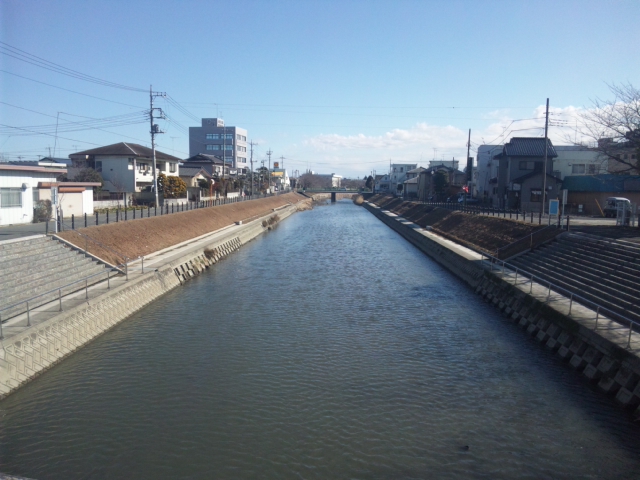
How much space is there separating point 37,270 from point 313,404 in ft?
31.2

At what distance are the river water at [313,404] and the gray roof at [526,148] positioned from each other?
29957 mm

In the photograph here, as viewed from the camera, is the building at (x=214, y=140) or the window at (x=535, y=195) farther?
the building at (x=214, y=140)

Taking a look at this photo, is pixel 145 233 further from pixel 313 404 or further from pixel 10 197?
pixel 313 404

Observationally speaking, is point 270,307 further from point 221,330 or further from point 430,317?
point 430,317

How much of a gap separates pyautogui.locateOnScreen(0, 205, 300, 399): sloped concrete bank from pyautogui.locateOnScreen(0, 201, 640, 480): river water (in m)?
0.29

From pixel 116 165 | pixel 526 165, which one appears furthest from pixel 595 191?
pixel 116 165

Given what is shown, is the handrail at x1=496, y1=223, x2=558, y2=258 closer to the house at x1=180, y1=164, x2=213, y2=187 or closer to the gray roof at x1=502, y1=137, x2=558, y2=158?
the gray roof at x1=502, y1=137, x2=558, y2=158

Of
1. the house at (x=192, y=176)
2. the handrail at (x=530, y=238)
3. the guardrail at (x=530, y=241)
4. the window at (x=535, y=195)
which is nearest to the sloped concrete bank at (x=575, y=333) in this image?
the guardrail at (x=530, y=241)

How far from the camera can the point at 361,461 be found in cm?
797

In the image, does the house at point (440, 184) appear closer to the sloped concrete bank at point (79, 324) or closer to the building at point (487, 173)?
the building at point (487, 173)

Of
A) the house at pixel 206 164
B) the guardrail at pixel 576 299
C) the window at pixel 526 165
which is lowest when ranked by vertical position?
the guardrail at pixel 576 299

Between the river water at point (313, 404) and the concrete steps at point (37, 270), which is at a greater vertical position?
the concrete steps at point (37, 270)

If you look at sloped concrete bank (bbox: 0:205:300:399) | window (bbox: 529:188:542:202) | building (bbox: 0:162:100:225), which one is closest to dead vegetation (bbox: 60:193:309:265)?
sloped concrete bank (bbox: 0:205:300:399)

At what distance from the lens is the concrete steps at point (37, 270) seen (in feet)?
41.0
